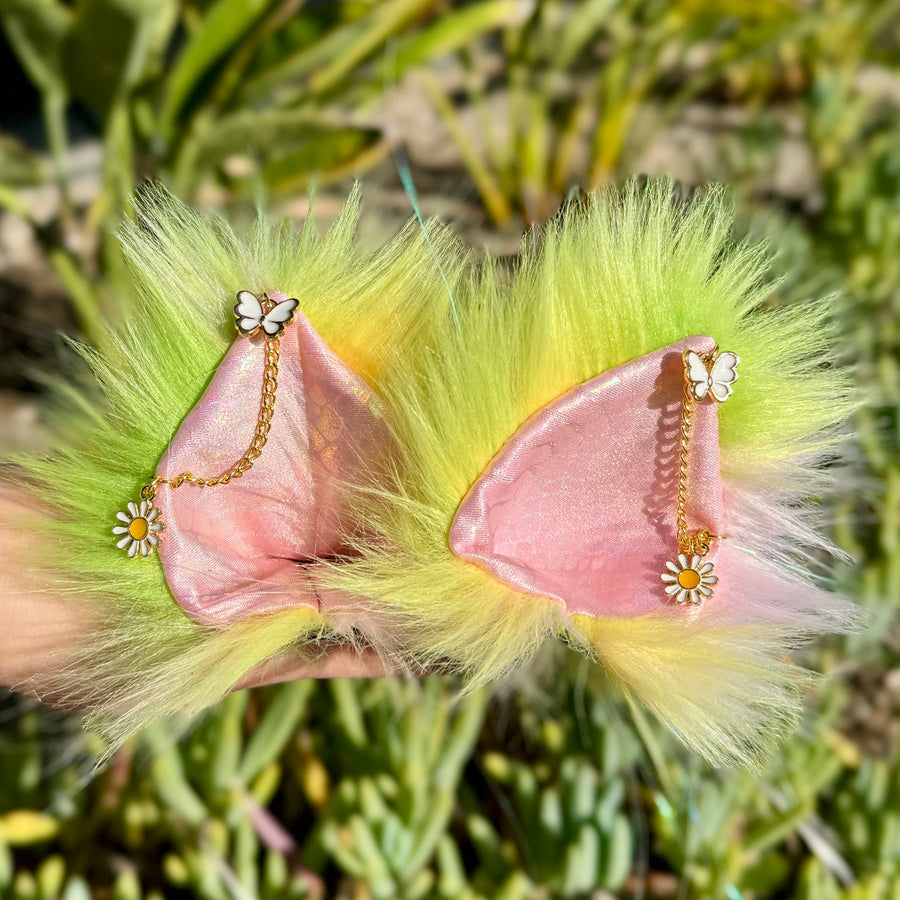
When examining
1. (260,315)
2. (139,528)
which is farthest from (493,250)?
(139,528)

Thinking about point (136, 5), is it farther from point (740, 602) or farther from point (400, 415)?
point (740, 602)

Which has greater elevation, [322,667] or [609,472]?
[609,472]

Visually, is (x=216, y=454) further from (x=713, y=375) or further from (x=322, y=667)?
(x=713, y=375)

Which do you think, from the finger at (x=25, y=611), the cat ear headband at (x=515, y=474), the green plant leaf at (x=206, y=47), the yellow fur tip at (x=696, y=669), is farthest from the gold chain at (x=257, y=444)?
the green plant leaf at (x=206, y=47)

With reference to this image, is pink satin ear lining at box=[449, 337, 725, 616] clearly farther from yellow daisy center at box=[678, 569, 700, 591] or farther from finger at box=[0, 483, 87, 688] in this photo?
finger at box=[0, 483, 87, 688]

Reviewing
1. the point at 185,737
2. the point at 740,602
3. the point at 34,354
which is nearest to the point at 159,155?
the point at 34,354

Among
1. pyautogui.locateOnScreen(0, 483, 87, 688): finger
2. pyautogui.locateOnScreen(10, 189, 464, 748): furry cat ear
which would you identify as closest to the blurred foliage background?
pyautogui.locateOnScreen(10, 189, 464, 748): furry cat ear
